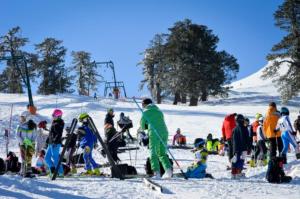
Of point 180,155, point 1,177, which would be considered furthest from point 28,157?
point 180,155

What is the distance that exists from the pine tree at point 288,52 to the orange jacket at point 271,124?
1104 inches

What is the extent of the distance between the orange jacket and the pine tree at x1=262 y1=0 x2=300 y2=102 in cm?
2803

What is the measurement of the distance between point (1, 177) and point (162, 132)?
145 inches

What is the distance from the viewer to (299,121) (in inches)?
776

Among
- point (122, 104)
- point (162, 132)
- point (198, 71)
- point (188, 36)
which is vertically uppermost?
point (188, 36)


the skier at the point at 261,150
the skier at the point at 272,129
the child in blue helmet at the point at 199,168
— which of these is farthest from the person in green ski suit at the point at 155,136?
the skier at the point at 261,150

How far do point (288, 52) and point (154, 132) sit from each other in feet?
115

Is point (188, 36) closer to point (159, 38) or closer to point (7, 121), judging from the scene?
point (159, 38)

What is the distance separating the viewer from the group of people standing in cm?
1185

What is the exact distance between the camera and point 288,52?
4331 cm

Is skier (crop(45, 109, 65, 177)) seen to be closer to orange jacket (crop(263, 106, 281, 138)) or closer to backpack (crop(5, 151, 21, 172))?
backpack (crop(5, 151, 21, 172))

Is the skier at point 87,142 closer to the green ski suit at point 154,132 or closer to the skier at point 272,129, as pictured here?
the green ski suit at point 154,132

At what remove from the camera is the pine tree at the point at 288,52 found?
4144 cm

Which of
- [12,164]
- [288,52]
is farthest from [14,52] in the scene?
[12,164]
